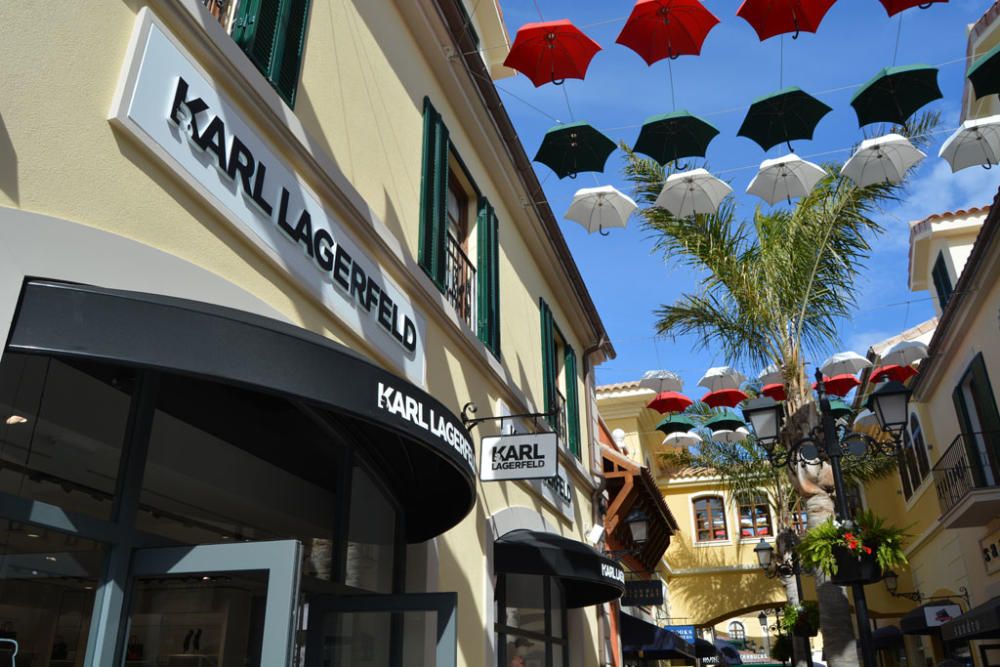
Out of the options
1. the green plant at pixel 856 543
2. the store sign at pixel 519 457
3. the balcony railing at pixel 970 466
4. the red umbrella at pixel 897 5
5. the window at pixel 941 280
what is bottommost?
the green plant at pixel 856 543

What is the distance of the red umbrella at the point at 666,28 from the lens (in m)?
7.57

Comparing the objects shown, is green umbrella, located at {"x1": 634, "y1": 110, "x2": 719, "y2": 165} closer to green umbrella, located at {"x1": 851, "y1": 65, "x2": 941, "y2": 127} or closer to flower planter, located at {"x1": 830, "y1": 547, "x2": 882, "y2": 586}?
green umbrella, located at {"x1": 851, "y1": 65, "x2": 941, "y2": 127}

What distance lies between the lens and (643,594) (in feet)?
52.5

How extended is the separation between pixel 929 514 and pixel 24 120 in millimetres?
24366

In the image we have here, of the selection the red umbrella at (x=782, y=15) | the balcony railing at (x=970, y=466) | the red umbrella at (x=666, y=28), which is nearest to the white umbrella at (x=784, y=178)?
the red umbrella at (x=782, y=15)

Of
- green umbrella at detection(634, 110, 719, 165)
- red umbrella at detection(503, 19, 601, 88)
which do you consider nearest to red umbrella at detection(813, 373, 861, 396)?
green umbrella at detection(634, 110, 719, 165)

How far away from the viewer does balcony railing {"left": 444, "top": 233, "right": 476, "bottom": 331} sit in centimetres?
813

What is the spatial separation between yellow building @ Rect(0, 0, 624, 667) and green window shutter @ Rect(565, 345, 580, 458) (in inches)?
178

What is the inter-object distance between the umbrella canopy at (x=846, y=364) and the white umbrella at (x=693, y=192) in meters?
8.68

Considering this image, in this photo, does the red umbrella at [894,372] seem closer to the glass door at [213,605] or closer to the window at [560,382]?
the window at [560,382]

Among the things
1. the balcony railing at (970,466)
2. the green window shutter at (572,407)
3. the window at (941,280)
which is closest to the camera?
the green window shutter at (572,407)

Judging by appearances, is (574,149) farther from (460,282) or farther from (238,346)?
(238,346)

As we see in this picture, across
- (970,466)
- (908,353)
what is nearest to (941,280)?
(908,353)

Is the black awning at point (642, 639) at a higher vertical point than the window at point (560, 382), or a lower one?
lower
